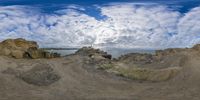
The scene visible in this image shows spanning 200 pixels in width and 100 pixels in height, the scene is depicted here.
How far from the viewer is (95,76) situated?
52.3 meters

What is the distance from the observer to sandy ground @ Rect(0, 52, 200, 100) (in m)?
45.9

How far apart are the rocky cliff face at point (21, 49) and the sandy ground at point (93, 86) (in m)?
2.67

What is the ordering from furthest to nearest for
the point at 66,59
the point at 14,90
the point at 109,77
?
the point at 66,59 < the point at 109,77 < the point at 14,90

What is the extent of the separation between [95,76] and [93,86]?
2.84m

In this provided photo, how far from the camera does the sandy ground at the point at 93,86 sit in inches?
1809

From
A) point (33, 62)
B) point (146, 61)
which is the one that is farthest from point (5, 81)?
point (146, 61)

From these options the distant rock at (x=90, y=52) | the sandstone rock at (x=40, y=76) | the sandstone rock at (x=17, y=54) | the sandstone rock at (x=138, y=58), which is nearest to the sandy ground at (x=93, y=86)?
the sandstone rock at (x=40, y=76)

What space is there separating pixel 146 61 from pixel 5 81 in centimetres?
1812

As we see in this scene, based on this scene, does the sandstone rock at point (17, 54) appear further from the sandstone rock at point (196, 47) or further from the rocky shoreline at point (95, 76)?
the sandstone rock at point (196, 47)

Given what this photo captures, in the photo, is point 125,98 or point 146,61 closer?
point 125,98

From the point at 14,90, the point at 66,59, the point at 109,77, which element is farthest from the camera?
the point at 66,59

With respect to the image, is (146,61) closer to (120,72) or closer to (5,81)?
(120,72)

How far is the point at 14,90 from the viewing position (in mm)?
48000

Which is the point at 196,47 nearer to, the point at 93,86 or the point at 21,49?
the point at 93,86
